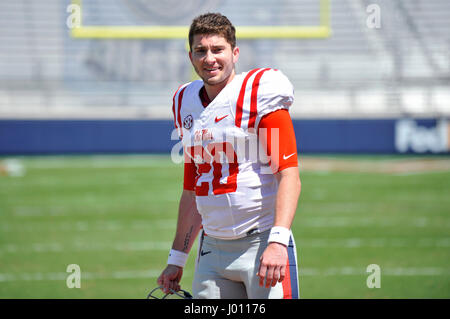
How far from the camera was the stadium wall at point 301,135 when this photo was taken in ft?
43.7

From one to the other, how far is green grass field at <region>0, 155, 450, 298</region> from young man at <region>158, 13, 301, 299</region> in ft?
8.45

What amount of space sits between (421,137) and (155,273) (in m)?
9.27

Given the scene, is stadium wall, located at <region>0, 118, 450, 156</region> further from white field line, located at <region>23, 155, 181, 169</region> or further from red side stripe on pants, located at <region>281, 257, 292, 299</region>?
red side stripe on pants, located at <region>281, 257, 292, 299</region>

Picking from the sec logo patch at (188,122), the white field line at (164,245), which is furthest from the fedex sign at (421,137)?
the sec logo patch at (188,122)

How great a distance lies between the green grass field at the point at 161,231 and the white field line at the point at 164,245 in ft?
0.03

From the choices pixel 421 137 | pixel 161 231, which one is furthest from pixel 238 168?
pixel 421 137

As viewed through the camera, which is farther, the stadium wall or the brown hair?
the stadium wall

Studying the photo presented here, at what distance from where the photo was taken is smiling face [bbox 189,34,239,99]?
2.29 metres

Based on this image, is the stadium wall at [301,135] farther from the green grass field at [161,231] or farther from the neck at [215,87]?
the neck at [215,87]

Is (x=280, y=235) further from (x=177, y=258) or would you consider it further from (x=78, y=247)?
(x=78, y=247)

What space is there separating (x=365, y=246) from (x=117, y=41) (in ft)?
40.4

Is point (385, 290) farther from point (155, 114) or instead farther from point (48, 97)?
point (48, 97)

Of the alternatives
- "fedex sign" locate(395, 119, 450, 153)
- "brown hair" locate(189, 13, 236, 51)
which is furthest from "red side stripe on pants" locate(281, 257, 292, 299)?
"fedex sign" locate(395, 119, 450, 153)

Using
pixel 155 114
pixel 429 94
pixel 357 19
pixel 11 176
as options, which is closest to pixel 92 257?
pixel 11 176
